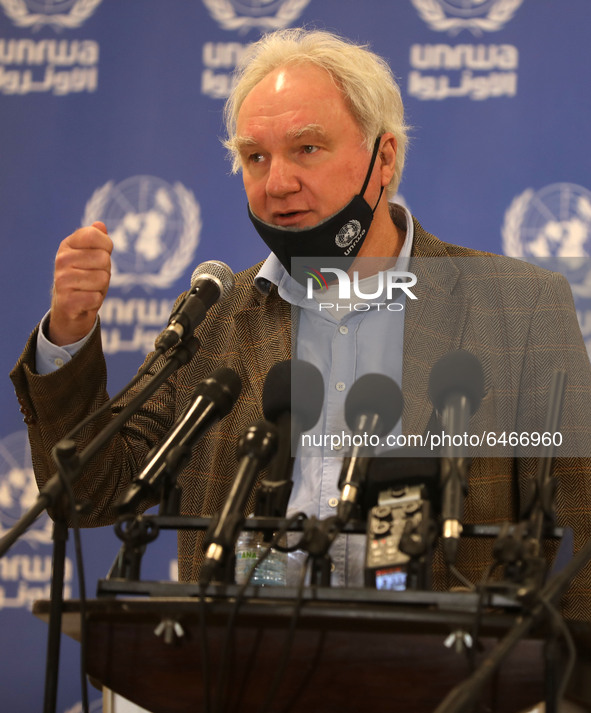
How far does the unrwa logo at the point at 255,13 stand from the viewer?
2791 millimetres

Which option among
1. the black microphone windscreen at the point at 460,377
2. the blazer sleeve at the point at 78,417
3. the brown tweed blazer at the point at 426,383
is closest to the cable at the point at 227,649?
the black microphone windscreen at the point at 460,377

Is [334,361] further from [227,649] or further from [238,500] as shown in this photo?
[227,649]

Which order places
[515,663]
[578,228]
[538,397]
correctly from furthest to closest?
[578,228] → [538,397] → [515,663]

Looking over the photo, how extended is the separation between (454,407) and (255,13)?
6.44 ft

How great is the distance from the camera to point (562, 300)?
6.88 feet

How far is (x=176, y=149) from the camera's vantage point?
283cm

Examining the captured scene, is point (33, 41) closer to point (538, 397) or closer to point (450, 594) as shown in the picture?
point (538, 397)

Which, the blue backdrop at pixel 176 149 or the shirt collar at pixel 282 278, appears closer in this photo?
the shirt collar at pixel 282 278

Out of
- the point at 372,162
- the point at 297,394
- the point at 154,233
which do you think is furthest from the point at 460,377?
the point at 154,233

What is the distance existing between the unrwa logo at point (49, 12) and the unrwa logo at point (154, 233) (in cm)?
61

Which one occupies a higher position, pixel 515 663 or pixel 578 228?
pixel 578 228

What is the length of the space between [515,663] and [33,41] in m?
2.58

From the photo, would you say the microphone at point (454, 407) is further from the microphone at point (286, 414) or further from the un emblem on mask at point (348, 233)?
the un emblem on mask at point (348, 233)

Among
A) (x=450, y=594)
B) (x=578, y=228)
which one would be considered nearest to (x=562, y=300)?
(x=578, y=228)
